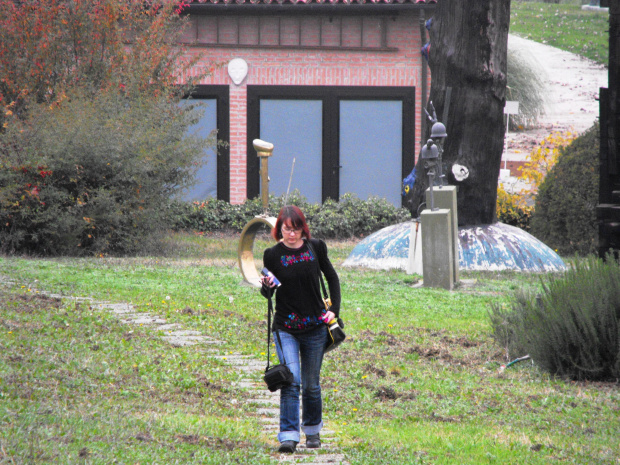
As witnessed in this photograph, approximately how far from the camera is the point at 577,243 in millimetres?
15375

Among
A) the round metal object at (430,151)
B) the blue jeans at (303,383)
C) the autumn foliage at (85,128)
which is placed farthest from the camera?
the autumn foliage at (85,128)

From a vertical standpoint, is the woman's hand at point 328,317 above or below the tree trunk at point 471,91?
below

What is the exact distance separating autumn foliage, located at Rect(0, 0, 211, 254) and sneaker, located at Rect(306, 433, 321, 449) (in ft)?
27.9

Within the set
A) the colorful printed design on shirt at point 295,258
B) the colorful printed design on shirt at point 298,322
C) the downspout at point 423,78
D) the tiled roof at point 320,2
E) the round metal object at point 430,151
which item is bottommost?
the colorful printed design on shirt at point 298,322

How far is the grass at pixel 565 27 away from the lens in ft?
134

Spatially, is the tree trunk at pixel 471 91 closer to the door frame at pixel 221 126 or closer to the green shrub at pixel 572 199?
the green shrub at pixel 572 199

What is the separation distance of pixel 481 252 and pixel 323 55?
25.1 ft

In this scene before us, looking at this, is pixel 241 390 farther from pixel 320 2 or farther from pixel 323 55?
pixel 323 55

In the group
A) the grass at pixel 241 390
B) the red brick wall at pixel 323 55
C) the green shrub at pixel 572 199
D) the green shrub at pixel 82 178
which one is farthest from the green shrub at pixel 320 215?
the grass at pixel 241 390

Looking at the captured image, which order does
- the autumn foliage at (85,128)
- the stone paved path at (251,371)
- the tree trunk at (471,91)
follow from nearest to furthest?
the stone paved path at (251,371), the autumn foliage at (85,128), the tree trunk at (471,91)

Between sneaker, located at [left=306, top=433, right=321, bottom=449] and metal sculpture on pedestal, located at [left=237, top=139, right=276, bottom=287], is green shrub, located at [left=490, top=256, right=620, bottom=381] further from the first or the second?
metal sculpture on pedestal, located at [left=237, top=139, right=276, bottom=287]

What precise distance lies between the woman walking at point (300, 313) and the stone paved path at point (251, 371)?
0.18 metres

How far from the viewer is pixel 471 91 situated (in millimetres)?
13711

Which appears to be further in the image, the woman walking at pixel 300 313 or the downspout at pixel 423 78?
the downspout at pixel 423 78
